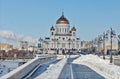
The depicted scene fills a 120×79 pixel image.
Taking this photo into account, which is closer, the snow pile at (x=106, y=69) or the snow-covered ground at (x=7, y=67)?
the snow pile at (x=106, y=69)

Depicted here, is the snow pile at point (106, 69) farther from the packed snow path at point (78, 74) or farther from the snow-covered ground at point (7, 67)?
the snow-covered ground at point (7, 67)

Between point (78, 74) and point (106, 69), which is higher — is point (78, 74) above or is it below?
below

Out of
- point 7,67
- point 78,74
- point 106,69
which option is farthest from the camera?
point 7,67

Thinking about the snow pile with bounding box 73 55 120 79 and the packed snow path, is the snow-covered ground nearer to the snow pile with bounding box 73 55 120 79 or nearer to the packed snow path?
the packed snow path

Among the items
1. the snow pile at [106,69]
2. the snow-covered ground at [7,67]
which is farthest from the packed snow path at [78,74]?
the snow-covered ground at [7,67]

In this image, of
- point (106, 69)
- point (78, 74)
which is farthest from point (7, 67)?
point (106, 69)

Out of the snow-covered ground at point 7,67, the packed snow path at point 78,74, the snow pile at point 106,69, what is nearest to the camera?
the snow pile at point 106,69

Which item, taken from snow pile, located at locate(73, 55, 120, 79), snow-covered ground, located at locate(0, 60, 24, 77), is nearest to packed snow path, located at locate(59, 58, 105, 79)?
snow pile, located at locate(73, 55, 120, 79)

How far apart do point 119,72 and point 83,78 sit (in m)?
7.60

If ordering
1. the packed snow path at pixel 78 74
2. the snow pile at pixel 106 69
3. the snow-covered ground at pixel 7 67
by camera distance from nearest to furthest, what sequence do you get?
1. the snow pile at pixel 106 69
2. the packed snow path at pixel 78 74
3. the snow-covered ground at pixel 7 67

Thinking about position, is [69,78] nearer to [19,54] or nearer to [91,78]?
[91,78]

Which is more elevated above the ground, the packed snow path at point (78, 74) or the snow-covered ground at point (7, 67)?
the snow-covered ground at point (7, 67)

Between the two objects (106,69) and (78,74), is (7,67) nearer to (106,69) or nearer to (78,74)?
(78,74)

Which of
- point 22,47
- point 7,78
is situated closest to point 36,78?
point 7,78
